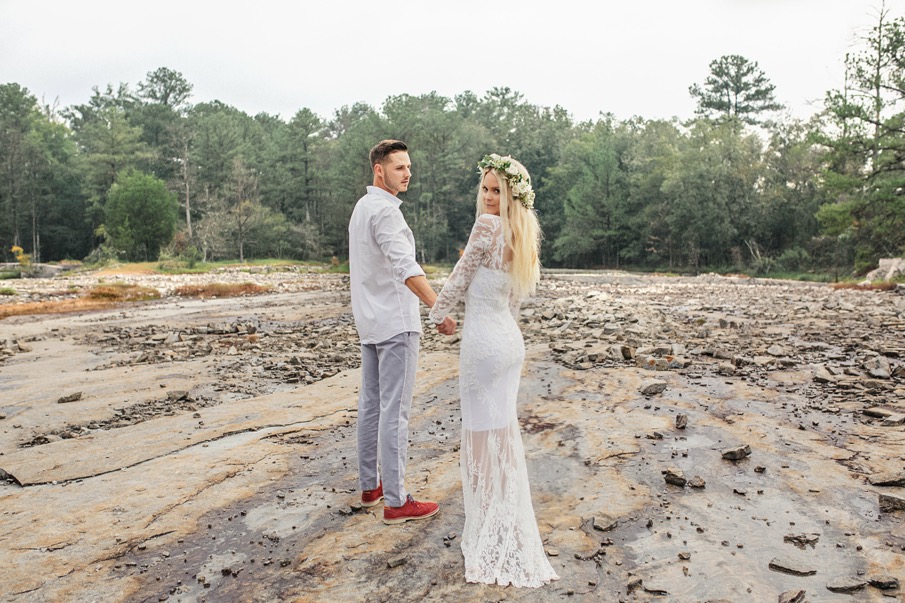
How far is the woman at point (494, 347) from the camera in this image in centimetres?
342

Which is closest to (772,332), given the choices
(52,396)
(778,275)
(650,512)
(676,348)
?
(676,348)

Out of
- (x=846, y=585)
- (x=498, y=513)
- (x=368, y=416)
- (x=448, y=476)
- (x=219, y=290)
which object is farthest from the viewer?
(x=219, y=290)

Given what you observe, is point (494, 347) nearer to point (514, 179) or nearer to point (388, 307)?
point (388, 307)

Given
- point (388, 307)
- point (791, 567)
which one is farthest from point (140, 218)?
point (791, 567)

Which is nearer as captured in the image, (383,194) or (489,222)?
(489,222)

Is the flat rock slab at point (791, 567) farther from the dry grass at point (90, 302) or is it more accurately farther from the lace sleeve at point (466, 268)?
the dry grass at point (90, 302)

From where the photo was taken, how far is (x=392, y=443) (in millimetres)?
3779

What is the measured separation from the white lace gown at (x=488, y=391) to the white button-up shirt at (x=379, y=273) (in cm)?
31

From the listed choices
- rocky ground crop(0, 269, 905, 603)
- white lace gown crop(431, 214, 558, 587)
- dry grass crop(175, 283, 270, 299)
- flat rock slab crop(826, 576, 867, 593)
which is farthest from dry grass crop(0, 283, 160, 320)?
flat rock slab crop(826, 576, 867, 593)

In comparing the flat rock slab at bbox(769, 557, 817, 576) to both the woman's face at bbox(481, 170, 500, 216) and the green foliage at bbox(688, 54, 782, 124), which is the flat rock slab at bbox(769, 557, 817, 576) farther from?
the green foliage at bbox(688, 54, 782, 124)

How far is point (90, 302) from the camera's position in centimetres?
2117

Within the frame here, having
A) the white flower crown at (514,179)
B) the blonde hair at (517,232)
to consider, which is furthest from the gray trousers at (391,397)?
the white flower crown at (514,179)

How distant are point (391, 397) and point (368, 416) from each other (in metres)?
0.32

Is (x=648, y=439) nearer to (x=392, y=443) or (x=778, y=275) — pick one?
(x=392, y=443)
